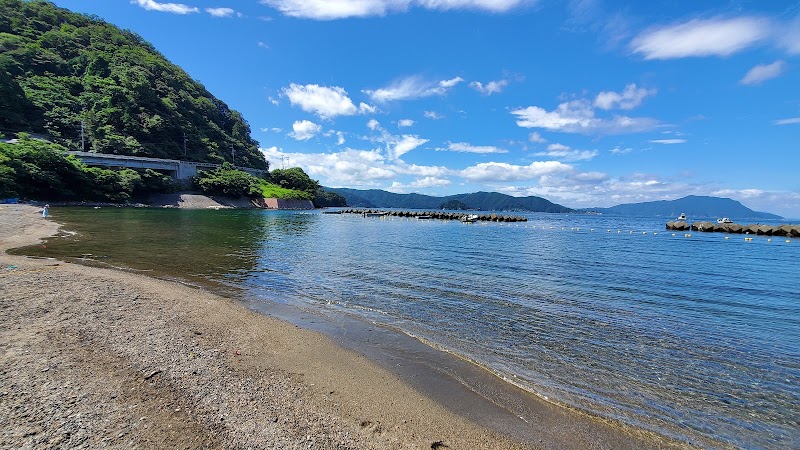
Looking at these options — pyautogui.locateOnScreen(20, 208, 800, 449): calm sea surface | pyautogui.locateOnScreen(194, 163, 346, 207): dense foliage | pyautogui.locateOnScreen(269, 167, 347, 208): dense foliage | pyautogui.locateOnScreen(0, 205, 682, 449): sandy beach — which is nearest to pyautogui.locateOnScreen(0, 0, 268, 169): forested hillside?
pyautogui.locateOnScreen(194, 163, 346, 207): dense foliage

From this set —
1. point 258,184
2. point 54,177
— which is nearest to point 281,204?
point 258,184

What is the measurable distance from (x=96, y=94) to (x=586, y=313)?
518 feet

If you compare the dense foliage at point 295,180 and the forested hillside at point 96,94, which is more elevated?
the forested hillside at point 96,94

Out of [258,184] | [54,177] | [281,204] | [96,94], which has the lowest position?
[281,204]

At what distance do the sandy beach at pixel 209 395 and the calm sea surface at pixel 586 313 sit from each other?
5.46 ft

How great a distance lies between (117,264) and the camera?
18281 millimetres

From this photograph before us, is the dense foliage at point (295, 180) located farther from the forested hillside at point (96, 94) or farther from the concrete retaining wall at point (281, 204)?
the forested hillside at point (96, 94)

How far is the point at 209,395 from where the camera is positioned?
19.1 ft

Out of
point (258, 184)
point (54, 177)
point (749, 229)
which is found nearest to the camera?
point (749, 229)

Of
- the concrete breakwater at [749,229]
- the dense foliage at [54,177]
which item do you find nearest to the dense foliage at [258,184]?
the dense foliage at [54,177]

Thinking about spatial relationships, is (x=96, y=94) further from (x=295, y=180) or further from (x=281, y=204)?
(x=295, y=180)

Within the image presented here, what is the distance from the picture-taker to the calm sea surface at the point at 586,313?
697cm

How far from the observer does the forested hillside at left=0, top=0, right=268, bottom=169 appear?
104m

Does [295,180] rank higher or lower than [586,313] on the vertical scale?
higher
